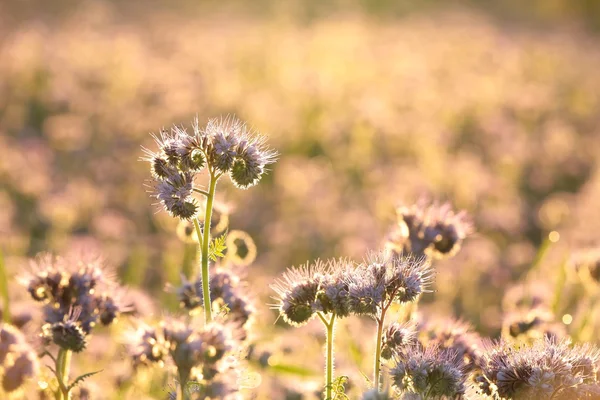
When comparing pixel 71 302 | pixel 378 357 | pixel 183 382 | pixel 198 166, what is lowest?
pixel 183 382

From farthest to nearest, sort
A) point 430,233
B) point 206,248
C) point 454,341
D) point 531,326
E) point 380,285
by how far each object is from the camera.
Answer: point 531,326 → point 430,233 → point 454,341 → point 206,248 → point 380,285

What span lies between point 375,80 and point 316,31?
28.4 feet

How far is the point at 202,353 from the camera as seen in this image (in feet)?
10.8

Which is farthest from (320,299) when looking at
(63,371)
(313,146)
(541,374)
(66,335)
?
(313,146)

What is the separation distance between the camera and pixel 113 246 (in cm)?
1004

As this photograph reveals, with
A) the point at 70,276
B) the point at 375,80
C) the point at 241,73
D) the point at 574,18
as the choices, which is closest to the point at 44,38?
the point at 241,73

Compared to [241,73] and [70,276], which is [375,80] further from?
[70,276]

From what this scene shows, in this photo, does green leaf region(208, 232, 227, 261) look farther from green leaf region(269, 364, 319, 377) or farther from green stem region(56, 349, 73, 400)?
green leaf region(269, 364, 319, 377)

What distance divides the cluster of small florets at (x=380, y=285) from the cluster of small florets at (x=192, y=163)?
0.77 metres

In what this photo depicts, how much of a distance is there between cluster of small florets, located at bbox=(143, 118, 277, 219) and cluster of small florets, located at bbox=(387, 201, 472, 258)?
5.52ft

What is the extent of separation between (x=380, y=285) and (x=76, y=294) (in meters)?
1.63

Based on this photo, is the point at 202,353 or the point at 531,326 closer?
the point at 202,353

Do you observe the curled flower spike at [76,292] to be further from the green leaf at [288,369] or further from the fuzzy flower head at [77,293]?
the green leaf at [288,369]

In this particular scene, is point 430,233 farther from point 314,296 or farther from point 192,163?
point 192,163
